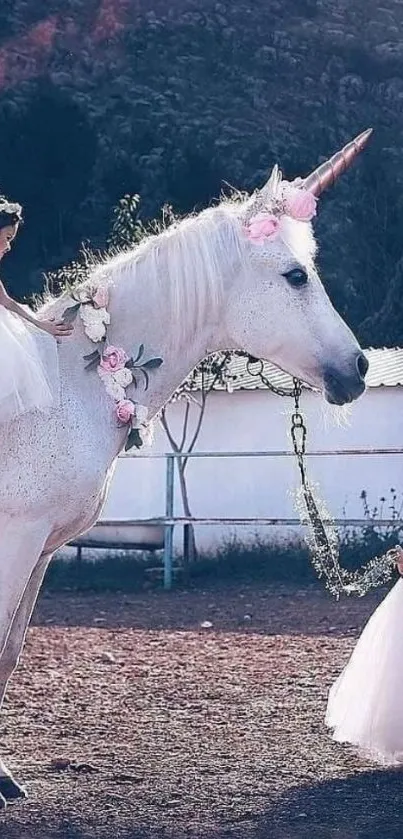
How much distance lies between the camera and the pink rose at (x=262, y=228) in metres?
4.04

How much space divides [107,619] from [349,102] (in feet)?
81.2

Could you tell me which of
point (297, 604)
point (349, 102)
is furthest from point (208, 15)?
point (297, 604)

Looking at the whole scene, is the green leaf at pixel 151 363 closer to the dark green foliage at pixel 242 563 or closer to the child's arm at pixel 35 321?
the child's arm at pixel 35 321

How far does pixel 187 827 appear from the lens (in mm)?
3869

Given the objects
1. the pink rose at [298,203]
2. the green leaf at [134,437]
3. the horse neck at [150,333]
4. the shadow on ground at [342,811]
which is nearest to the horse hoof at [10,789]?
the shadow on ground at [342,811]

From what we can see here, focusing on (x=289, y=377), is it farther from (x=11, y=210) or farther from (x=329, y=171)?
(x=11, y=210)

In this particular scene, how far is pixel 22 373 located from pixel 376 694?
2047 millimetres

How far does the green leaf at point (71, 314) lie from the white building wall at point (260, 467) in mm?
9199

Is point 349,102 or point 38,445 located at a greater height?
point 38,445

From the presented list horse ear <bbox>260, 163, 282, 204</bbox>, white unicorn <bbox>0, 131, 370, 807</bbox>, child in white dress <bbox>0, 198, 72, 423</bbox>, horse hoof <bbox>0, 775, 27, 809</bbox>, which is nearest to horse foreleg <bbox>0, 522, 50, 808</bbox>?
white unicorn <bbox>0, 131, 370, 807</bbox>

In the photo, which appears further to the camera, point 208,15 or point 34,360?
point 208,15

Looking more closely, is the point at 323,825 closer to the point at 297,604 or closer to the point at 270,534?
the point at 297,604

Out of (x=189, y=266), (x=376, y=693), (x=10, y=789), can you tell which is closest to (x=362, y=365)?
(x=189, y=266)

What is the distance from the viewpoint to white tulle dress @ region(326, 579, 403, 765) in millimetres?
4590
